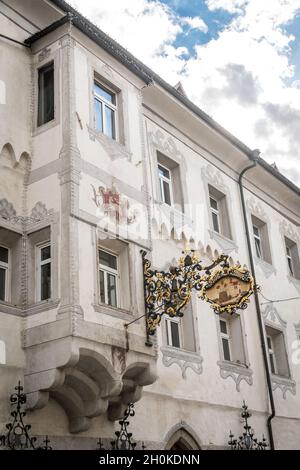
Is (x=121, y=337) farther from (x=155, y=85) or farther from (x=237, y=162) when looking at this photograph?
(x=237, y=162)

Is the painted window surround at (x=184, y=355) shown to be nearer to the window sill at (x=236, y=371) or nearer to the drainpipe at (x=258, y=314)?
the window sill at (x=236, y=371)

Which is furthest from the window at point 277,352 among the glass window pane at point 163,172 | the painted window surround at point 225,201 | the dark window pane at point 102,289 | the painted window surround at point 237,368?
the dark window pane at point 102,289

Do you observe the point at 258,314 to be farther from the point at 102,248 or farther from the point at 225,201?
the point at 102,248

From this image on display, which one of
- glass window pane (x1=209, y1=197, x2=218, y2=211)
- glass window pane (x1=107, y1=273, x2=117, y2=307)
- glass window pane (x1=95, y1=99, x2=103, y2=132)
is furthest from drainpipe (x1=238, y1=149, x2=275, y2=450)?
glass window pane (x1=95, y1=99, x2=103, y2=132)

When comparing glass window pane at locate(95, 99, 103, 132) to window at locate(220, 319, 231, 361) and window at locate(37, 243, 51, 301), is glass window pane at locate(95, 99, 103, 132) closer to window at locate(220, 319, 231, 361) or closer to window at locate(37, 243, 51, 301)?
window at locate(37, 243, 51, 301)

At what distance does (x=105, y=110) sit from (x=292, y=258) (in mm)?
11327

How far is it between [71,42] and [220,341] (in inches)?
312

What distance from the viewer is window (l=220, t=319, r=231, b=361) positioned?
16938 mm

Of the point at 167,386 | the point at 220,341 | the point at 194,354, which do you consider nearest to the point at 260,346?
the point at 220,341

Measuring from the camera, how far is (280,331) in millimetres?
19625

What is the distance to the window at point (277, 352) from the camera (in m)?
19.1

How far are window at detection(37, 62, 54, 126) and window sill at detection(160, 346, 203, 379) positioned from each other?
542 cm

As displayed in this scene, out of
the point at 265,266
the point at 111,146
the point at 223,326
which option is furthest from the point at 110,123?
the point at 265,266

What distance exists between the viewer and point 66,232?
11.6 meters
